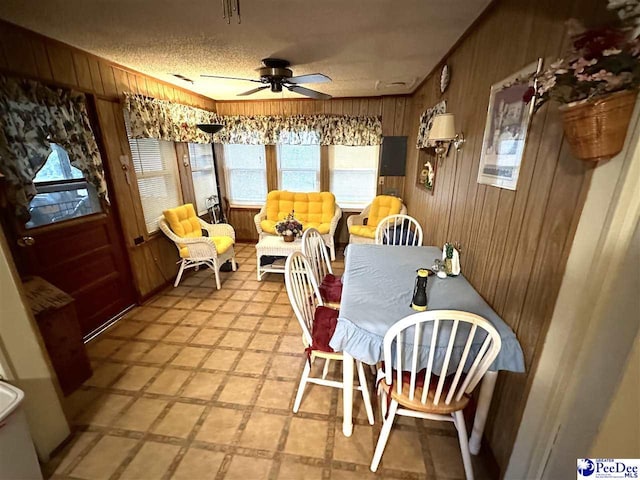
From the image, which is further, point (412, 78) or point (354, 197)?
point (354, 197)

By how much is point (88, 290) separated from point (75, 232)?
53cm

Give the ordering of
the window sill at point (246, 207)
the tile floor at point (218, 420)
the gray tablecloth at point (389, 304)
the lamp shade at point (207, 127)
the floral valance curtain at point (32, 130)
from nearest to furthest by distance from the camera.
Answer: the gray tablecloth at point (389, 304), the tile floor at point (218, 420), the floral valance curtain at point (32, 130), the lamp shade at point (207, 127), the window sill at point (246, 207)

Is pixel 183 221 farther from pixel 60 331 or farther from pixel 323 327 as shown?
pixel 323 327

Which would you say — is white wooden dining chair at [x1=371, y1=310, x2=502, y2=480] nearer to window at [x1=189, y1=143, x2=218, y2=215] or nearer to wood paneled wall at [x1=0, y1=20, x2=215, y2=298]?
wood paneled wall at [x1=0, y1=20, x2=215, y2=298]

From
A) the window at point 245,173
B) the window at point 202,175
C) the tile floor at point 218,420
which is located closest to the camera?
the tile floor at point 218,420

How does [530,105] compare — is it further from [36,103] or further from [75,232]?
[75,232]

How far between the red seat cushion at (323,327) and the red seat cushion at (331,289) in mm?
237

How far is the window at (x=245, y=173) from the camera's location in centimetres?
477

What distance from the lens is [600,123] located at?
2.49 ft

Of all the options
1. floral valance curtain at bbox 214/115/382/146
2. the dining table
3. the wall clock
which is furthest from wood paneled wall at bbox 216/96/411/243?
the dining table

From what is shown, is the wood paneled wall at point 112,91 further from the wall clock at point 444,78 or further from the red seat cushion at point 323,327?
the wall clock at point 444,78

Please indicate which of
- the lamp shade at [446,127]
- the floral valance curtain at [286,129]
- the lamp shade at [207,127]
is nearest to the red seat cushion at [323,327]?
the lamp shade at [446,127]

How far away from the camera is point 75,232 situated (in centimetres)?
232

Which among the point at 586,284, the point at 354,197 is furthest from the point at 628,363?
the point at 354,197
